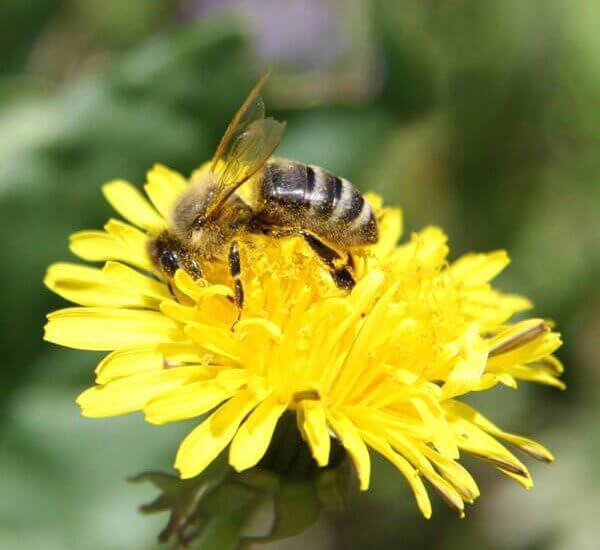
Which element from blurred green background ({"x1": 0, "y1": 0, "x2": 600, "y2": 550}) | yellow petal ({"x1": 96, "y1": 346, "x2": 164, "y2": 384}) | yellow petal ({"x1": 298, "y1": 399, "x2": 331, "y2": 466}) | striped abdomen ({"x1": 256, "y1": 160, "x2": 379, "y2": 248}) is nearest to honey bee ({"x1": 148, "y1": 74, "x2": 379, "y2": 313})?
striped abdomen ({"x1": 256, "y1": 160, "x2": 379, "y2": 248})

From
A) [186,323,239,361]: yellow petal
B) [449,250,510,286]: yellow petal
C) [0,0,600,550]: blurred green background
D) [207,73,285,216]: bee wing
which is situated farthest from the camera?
[0,0,600,550]: blurred green background

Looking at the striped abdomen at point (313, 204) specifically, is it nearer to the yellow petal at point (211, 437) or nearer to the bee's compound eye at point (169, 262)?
the bee's compound eye at point (169, 262)

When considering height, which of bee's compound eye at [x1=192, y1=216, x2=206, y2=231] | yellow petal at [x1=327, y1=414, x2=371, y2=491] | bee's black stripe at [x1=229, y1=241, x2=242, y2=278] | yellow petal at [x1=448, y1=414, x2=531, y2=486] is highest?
bee's compound eye at [x1=192, y1=216, x2=206, y2=231]

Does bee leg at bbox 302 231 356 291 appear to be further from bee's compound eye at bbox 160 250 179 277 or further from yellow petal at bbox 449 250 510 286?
yellow petal at bbox 449 250 510 286

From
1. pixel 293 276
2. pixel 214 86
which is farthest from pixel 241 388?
pixel 214 86

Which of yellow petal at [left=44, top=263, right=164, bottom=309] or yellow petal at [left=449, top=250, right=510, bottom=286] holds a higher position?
yellow petal at [left=449, top=250, right=510, bottom=286]

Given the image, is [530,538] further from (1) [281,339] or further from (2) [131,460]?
(1) [281,339]

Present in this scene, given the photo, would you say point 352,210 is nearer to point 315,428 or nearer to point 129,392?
point 315,428

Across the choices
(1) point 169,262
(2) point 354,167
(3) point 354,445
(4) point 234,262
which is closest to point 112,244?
(1) point 169,262
